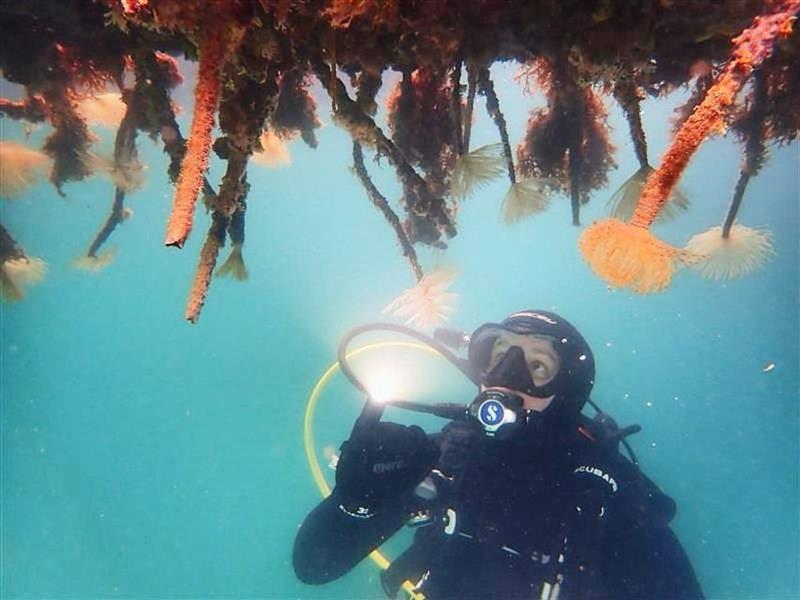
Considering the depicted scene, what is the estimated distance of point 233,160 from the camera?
7.57 feet

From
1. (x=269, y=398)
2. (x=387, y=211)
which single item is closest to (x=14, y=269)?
(x=387, y=211)

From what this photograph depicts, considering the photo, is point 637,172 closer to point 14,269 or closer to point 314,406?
point 14,269

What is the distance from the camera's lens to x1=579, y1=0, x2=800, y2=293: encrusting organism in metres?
1.60

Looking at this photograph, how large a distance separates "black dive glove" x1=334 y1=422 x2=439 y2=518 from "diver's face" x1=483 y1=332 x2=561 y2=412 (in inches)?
47.4

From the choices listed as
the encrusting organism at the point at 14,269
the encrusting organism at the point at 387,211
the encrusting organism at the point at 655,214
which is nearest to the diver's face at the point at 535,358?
the encrusting organism at the point at 387,211

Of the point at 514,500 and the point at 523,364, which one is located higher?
the point at 523,364

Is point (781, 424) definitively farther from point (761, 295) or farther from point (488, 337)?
point (488, 337)

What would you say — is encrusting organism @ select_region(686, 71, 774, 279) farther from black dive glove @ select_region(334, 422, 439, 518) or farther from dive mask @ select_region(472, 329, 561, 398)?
dive mask @ select_region(472, 329, 561, 398)

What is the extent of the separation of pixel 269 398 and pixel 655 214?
70.3 metres

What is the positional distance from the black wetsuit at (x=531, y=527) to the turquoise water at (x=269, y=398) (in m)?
29.4

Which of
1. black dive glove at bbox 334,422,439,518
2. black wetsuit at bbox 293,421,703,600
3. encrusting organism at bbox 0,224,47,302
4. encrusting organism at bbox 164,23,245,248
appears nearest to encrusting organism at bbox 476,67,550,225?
encrusting organism at bbox 164,23,245,248

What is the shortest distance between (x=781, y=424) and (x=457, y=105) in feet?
176

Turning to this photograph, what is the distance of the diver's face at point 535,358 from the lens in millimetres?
5383

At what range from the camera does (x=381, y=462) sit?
14.0 feet
